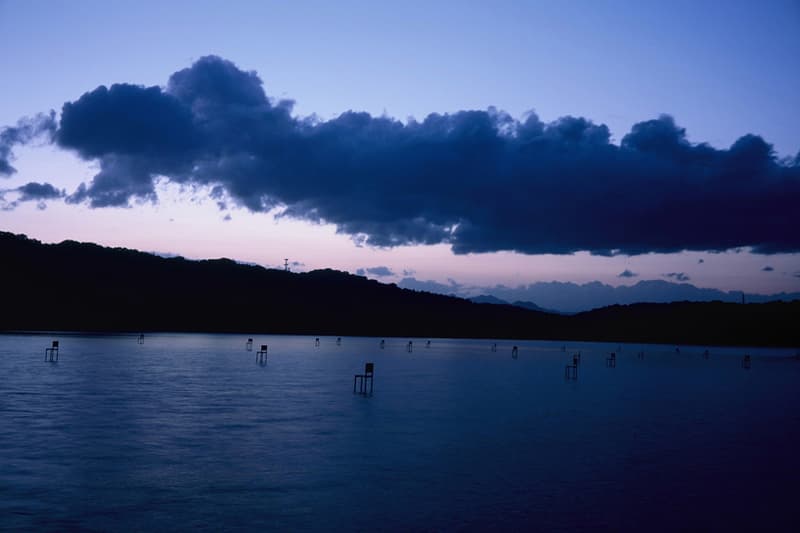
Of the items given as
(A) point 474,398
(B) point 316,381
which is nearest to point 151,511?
(A) point 474,398

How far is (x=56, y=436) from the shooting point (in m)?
19.8

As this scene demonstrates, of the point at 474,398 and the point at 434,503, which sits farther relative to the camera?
the point at 474,398

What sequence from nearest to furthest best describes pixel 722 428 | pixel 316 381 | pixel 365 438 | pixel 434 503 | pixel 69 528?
pixel 69 528 < pixel 434 503 < pixel 365 438 < pixel 722 428 < pixel 316 381

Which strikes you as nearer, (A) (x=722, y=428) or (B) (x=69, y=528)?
(B) (x=69, y=528)

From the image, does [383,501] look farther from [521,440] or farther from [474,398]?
[474,398]

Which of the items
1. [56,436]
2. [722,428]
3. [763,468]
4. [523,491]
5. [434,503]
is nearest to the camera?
[434,503]

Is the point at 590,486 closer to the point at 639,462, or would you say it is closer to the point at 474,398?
the point at 639,462

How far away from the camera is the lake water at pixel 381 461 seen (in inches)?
499

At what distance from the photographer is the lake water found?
12.7m

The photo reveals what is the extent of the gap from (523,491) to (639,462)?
5.59m

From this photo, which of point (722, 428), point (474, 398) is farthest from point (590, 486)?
point (474, 398)

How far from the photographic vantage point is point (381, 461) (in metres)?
17.9

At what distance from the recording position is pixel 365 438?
21453 millimetres

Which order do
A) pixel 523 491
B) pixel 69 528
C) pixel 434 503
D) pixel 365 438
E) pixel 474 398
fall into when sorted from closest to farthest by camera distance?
pixel 69 528 → pixel 434 503 → pixel 523 491 → pixel 365 438 → pixel 474 398
